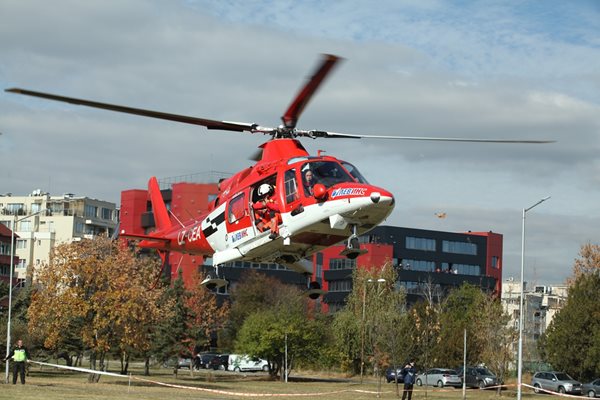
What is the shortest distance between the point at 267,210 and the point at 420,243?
110115mm

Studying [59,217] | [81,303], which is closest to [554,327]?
[81,303]

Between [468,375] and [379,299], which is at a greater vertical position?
[379,299]

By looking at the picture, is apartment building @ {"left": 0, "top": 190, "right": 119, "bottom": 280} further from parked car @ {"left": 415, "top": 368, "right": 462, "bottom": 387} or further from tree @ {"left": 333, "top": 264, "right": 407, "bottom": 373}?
parked car @ {"left": 415, "top": 368, "right": 462, "bottom": 387}

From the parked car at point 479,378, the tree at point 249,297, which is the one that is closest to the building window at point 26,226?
the tree at point 249,297

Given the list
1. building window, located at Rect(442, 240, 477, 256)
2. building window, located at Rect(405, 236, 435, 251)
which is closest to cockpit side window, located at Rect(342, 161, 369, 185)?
building window, located at Rect(405, 236, 435, 251)

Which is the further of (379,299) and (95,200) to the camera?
(95,200)

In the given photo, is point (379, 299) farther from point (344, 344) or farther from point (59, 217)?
point (59, 217)

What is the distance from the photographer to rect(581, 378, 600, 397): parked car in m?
66.8

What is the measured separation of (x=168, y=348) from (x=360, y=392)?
20490mm

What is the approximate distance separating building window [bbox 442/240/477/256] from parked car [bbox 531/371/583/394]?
6658cm

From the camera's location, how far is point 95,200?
18200 cm

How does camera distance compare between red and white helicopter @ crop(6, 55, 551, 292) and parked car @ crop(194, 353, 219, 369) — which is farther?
parked car @ crop(194, 353, 219, 369)

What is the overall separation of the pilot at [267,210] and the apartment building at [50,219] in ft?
465

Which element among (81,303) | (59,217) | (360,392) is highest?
(59,217)
